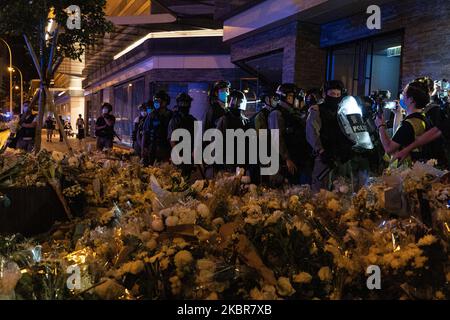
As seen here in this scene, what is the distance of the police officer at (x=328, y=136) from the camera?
4469mm

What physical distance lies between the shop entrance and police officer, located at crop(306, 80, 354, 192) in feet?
13.8

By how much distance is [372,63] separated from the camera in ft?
30.1

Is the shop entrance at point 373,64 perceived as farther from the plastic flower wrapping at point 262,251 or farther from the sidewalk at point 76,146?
the plastic flower wrapping at point 262,251

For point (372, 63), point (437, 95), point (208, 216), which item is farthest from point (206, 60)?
point (208, 216)

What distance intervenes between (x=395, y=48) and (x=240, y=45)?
5.20 meters

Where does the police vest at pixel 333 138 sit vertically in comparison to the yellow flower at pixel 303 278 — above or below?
above

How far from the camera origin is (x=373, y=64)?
30.1ft

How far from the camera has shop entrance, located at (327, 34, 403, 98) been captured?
345 inches

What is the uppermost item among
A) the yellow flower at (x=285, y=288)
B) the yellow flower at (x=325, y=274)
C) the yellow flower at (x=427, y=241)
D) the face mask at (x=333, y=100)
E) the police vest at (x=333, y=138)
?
the face mask at (x=333, y=100)

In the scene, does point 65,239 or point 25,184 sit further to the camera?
point 25,184

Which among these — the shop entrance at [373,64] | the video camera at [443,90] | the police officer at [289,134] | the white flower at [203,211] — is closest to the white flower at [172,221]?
the white flower at [203,211]

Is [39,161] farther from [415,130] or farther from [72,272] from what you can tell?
[415,130]

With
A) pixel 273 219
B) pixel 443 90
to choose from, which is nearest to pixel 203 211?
pixel 273 219
